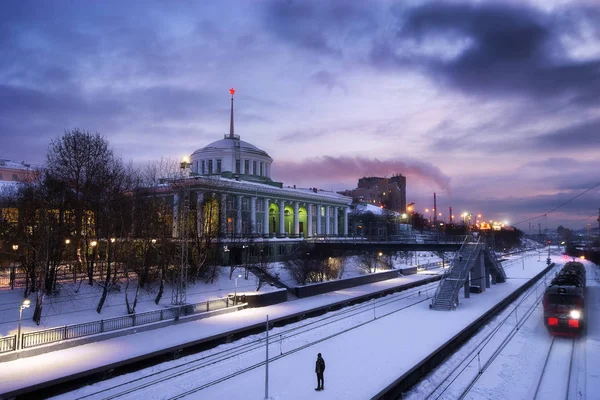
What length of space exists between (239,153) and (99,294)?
52.2 m

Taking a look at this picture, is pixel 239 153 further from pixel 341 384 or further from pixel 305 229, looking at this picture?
pixel 341 384

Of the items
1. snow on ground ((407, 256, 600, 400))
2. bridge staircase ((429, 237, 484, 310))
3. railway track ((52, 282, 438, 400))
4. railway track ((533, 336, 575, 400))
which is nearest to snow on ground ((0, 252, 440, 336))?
railway track ((52, 282, 438, 400))

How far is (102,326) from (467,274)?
31.4 m

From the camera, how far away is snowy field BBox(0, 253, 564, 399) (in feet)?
57.8

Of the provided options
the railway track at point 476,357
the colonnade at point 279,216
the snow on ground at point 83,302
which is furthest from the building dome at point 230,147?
the railway track at point 476,357

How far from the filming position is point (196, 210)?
44.7 metres

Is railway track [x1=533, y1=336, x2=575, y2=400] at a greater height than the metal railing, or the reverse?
the metal railing

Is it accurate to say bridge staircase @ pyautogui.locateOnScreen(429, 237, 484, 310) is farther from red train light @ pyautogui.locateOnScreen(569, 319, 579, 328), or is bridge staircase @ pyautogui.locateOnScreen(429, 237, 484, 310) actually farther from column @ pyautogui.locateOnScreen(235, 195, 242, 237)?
column @ pyautogui.locateOnScreen(235, 195, 242, 237)

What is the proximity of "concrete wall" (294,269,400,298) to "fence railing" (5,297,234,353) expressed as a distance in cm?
865

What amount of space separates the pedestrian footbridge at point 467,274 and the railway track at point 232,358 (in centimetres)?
418

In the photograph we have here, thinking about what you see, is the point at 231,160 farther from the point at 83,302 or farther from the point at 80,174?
the point at 83,302

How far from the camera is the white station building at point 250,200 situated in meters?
53.1

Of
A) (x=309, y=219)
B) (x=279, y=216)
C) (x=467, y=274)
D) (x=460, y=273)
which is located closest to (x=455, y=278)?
(x=460, y=273)

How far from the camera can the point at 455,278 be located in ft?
132
